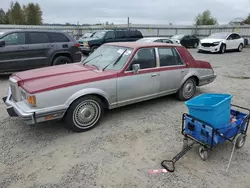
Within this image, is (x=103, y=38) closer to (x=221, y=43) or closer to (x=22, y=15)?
(x=221, y=43)

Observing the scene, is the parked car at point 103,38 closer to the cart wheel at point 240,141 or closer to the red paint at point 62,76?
the red paint at point 62,76

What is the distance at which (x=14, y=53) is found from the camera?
7266 mm

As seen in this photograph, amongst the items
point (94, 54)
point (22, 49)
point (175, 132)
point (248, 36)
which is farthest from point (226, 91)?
point (248, 36)

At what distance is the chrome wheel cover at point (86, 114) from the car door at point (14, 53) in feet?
15.7

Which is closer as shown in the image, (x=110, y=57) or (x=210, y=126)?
(x=210, y=126)

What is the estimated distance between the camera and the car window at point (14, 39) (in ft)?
23.8

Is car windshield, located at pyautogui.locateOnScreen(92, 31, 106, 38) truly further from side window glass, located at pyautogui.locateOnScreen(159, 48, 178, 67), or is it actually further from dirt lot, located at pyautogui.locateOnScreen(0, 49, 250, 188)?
dirt lot, located at pyautogui.locateOnScreen(0, 49, 250, 188)

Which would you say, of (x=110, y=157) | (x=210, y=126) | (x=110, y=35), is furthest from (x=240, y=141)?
(x=110, y=35)

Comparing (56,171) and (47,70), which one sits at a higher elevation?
(47,70)

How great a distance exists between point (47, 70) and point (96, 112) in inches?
52.4

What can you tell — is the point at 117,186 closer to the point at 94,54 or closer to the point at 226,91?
the point at 94,54

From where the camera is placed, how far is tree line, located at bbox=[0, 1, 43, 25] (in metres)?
63.8

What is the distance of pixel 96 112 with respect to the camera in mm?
3996

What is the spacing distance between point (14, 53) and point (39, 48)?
0.85 metres
